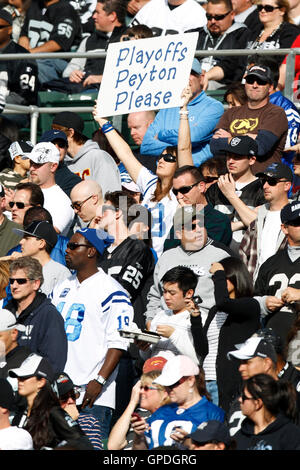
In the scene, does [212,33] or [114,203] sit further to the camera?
[212,33]

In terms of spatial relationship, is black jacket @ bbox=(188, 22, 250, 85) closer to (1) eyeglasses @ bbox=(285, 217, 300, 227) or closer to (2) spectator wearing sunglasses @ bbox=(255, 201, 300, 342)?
(2) spectator wearing sunglasses @ bbox=(255, 201, 300, 342)

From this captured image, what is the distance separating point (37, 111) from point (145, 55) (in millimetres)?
2535

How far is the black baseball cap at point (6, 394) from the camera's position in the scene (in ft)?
25.9

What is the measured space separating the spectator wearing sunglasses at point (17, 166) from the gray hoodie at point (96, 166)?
0.50 meters

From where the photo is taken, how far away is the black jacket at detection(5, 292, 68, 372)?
895 centimetres

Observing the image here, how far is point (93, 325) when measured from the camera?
9.36 metres

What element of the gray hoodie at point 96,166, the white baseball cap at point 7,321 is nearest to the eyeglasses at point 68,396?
the white baseball cap at point 7,321

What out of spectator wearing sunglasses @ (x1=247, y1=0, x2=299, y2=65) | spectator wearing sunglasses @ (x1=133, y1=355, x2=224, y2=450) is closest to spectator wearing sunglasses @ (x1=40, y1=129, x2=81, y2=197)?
spectator wearing sunglasses @ (x1=247, y1=0, x2=299, y2=65)

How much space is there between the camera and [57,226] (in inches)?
445

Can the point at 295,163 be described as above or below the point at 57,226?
above

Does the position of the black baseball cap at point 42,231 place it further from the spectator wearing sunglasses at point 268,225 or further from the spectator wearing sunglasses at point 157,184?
the spectator wearing sunglasses at point 268,225
